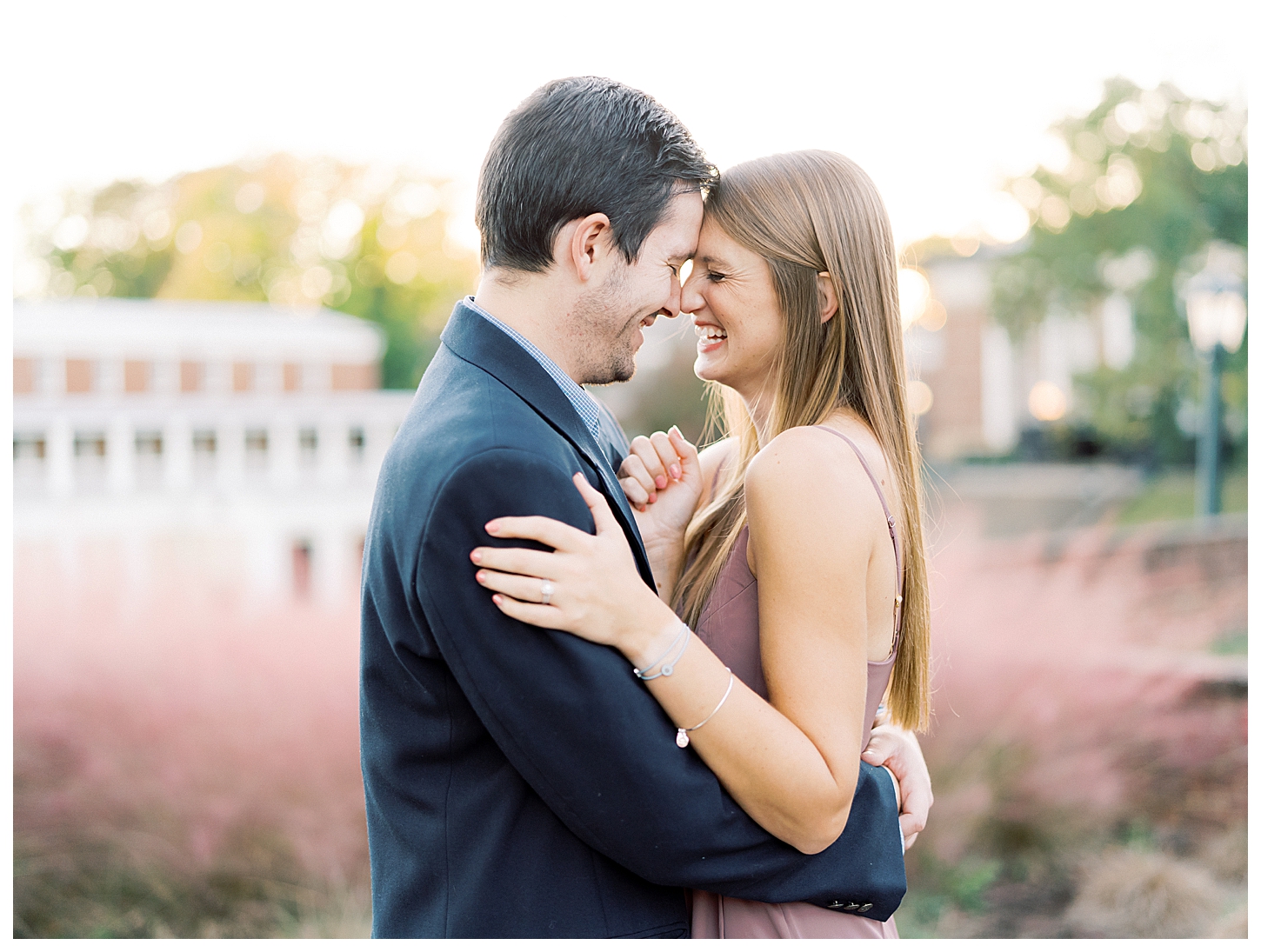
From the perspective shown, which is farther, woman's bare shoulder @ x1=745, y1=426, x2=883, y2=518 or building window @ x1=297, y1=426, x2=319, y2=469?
building window @ x1=297, y1=426, x2=319, y2=469

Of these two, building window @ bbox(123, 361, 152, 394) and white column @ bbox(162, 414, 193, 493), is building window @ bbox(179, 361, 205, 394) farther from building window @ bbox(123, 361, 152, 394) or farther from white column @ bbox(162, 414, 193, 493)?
white column @ bbox(162, 414, 193, 493)

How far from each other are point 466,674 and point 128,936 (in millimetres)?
4352

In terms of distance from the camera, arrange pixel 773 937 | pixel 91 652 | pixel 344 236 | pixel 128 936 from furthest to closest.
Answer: pixel 344 236
pixel 91 652
pixel 128 936
pixel 773 937

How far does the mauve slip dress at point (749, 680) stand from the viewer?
177 cm

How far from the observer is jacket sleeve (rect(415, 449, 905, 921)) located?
55.4 inches

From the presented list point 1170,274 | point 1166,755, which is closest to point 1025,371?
point 1170,274

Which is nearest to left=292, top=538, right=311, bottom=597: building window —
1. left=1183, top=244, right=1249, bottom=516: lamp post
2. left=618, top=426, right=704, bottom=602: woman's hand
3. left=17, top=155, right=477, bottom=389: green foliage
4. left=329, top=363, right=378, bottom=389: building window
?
left=329, top=363, right=378, bottom=389: building window

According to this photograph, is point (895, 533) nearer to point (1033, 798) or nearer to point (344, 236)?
point (1033, 798)

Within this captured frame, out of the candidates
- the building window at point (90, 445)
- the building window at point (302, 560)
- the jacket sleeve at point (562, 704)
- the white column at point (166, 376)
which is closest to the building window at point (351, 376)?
the white column at point (166, 376)

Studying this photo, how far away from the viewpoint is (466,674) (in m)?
1.43

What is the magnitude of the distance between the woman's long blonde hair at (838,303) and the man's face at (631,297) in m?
0.13

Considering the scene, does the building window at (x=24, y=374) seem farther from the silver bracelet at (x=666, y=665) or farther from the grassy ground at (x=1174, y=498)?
the grassy ground at (x=1174, y=498)

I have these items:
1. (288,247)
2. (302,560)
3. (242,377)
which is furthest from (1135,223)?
(288,247)

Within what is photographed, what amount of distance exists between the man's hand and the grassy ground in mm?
Answer: 15059
